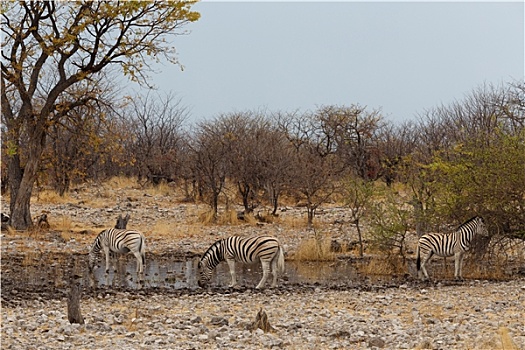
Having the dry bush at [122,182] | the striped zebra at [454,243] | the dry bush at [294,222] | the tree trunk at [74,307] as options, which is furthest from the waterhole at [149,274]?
the dry bush at [122,182]

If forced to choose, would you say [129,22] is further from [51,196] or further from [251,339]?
[251,339]

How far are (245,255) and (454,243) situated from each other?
14.7 ft

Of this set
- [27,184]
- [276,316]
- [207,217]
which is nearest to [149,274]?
[276,316]

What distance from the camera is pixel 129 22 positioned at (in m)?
21.2

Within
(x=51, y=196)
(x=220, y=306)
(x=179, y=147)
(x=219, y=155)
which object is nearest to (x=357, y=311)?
(x=220, y=306)

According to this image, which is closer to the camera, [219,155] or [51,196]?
[219,155]

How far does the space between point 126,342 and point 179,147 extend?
3634cm

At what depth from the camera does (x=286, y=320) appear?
1038cm

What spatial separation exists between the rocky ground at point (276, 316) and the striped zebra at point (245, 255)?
586 millimetres

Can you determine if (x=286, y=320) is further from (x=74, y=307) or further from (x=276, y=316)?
(x=74, y=307)

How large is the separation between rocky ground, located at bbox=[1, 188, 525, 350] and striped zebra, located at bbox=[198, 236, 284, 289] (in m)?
0.59

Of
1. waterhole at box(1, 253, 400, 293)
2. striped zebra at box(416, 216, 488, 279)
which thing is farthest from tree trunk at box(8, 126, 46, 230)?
striped zebra at box(416, 216, 488, 279)

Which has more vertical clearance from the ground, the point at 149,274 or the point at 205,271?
the point at 205,271

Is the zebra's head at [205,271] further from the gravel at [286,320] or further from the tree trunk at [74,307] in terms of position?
the tree trunk at [74,307]
